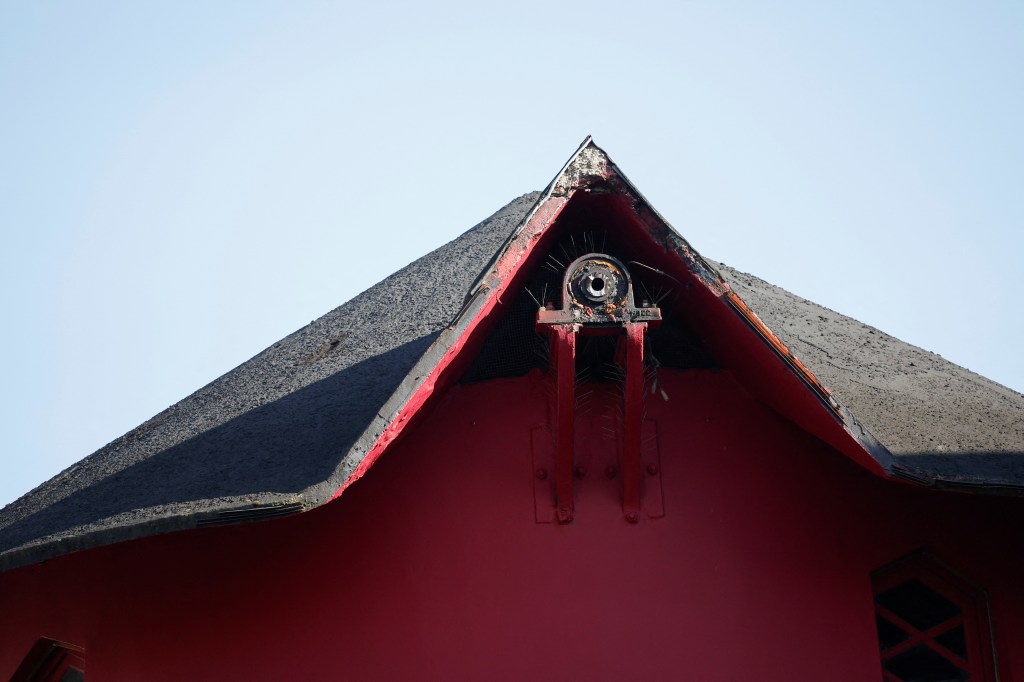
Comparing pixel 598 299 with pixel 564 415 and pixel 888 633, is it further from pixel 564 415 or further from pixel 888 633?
pixel 888 633

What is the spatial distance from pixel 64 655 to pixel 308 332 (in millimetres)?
3339

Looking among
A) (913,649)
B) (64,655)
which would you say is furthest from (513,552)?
(64,655)

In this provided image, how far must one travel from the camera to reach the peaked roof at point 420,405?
17.3ft

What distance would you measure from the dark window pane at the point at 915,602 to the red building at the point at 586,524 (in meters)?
0.01

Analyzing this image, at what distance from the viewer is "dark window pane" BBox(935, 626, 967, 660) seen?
6.23m

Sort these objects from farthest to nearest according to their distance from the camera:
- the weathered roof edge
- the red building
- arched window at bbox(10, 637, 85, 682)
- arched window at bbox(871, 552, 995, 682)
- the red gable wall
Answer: arched window at bbox(10, 637, 85, 682) < arched window at bbox(871, 552, 995, 682) < the red gable wall < the red building < the weathered roof edge

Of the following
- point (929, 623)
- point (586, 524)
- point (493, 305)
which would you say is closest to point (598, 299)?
point (493, 305)

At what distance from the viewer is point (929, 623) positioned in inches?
252

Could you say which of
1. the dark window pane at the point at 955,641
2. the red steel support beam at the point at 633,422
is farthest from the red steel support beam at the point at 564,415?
the dark window pane at the point at 955,641

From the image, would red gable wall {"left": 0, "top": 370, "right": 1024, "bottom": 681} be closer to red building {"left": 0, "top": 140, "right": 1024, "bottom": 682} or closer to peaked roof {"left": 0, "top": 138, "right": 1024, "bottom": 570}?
red building {"left": 0, "top": 140, "right": 1024, "bottom": 682}

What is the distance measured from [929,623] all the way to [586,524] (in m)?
2.02

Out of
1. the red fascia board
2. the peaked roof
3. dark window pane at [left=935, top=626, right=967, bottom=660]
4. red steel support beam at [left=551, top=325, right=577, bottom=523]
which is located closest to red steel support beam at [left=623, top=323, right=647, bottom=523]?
red steel support beam at [left=551, top=325, right=577, bottom=523]

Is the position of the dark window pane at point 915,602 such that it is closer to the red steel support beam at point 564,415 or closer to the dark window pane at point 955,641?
the dark window pane at point 955,641

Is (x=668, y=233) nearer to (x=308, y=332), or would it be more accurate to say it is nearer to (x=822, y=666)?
(x=822, y=666)
